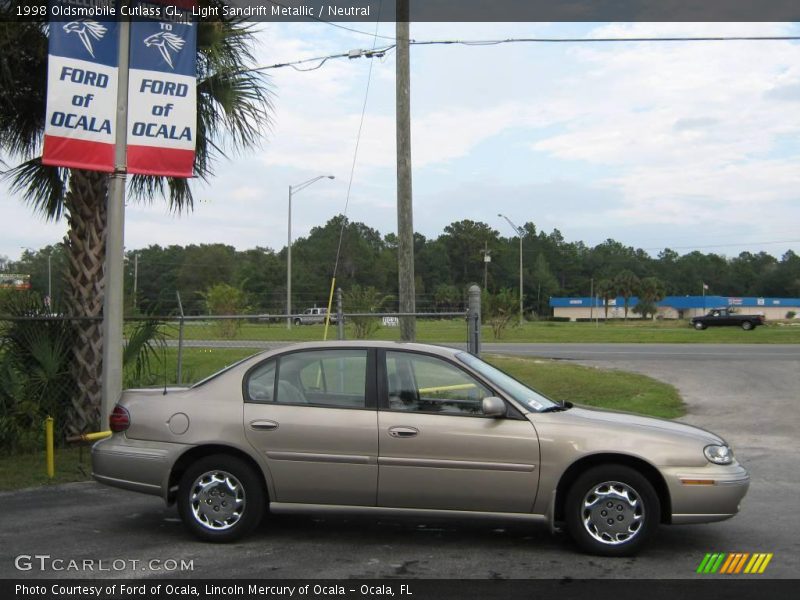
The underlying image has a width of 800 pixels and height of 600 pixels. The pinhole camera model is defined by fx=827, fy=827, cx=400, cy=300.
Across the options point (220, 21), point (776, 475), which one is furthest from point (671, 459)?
point (220, 21)

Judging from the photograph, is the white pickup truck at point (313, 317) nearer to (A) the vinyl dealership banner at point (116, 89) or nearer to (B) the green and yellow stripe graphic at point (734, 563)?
(A) the vinyl dealership banner at point (116, 89)

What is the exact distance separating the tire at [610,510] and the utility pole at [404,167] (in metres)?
6.50

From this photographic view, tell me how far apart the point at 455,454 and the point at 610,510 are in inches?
44.3

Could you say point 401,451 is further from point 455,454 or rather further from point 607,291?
point 607,291

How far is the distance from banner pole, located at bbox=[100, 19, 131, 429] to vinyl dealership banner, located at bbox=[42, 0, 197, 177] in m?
0.06

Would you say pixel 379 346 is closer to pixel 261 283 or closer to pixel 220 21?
pixel 220 21

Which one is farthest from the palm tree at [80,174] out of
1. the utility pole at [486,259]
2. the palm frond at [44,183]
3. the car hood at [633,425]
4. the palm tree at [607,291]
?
the palm tree at [607,291]

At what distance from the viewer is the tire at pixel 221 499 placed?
596 centimetres

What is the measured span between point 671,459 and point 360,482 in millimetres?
2169

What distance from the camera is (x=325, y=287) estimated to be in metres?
53.0

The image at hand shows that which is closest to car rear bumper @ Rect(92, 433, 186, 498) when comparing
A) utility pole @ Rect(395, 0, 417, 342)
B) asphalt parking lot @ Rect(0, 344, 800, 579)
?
asphalt parking lot @ Rect(0, 344, 800, 579)

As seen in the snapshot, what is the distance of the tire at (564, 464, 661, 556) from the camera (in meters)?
5.65

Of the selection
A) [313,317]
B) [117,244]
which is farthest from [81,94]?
[313,317]

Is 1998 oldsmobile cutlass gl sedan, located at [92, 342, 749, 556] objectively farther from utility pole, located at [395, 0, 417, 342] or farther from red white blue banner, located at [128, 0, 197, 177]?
utility pole, located at [395, 0, 417, 342]
